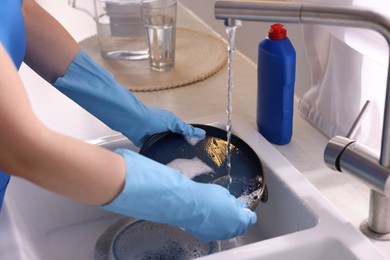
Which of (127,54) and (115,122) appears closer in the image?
(115,122)

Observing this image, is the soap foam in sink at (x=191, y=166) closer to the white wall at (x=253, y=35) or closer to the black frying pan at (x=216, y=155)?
the black frying pan at (x=216, y=155)

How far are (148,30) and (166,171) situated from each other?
0.70m

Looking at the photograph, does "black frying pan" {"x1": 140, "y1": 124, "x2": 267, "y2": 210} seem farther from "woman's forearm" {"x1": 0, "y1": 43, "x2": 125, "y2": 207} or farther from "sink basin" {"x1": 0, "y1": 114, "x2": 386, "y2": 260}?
"woman's forearm" {"x1": 0, "y1": 43, "x2": 125, "y2": 207}

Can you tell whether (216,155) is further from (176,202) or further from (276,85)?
(176,202)

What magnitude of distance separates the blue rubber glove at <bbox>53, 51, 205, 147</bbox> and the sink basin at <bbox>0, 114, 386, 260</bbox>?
3.0 inches

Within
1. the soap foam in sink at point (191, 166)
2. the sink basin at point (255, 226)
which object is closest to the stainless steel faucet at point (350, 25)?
the sink basin at point (255, 226)

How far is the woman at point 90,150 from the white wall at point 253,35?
0.34 metres

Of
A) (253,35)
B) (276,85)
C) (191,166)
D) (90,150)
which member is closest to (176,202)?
(90,150)

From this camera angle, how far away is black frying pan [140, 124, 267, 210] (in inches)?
44.3

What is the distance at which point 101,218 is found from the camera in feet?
4.20

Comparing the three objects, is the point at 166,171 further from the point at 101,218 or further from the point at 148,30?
the point at 148,30

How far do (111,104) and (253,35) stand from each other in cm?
56

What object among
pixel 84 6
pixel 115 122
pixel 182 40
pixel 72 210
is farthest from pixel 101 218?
pixel 84 6

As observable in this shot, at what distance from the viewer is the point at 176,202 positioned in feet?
2.97
